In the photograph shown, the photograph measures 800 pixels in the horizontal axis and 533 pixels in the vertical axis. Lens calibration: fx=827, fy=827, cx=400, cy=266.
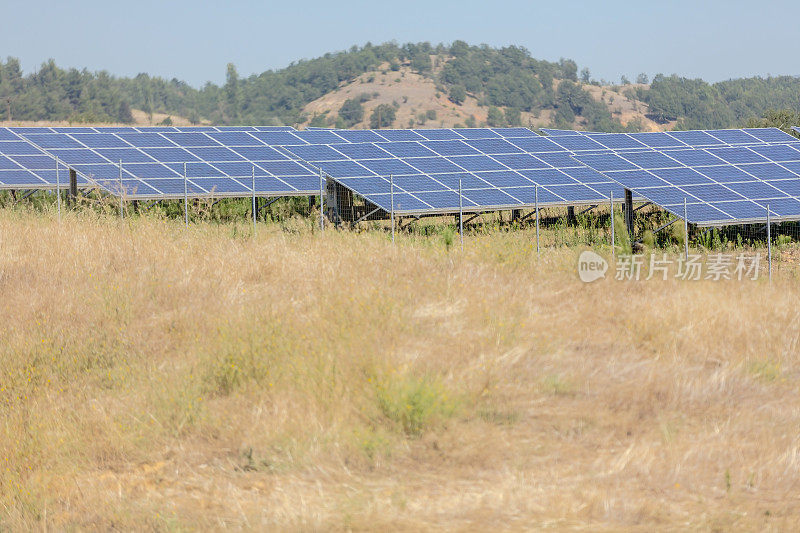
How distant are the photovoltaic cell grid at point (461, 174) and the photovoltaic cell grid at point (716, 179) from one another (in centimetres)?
116

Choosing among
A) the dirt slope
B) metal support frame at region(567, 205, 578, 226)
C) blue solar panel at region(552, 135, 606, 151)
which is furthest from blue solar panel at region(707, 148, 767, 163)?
the dirt slope

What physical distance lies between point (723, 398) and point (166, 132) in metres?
27.8

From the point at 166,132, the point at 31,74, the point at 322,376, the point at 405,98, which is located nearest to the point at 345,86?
the point at 405,98

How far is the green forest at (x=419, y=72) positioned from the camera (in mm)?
120625

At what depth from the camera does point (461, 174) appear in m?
25.3

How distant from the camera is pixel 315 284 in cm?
1402

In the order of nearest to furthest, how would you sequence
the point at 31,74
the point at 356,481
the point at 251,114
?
the point at 356,481, the point at 31,74, the point at 251,114

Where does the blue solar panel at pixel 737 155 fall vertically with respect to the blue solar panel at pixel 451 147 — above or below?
below

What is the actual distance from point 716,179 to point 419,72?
138 meters

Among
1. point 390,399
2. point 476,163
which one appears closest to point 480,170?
point 476,163

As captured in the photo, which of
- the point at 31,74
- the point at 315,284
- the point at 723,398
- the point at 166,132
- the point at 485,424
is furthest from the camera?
the point at 31,74

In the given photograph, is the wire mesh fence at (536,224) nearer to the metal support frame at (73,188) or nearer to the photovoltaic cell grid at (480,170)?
the metal support frame at (73,188)

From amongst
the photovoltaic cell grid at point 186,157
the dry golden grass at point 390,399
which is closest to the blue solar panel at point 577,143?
the photovoltaic cell grid at point 186,157

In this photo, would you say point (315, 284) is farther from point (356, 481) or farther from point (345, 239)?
point (356, 481)
